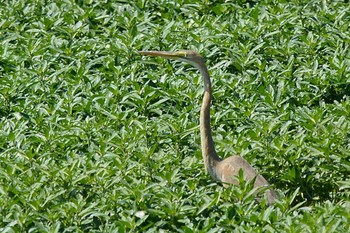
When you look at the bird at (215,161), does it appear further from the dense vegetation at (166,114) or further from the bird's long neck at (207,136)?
the dense vegetation at (166,114)

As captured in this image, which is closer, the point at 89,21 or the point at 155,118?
the point at 155,118

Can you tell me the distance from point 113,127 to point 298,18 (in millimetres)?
2705

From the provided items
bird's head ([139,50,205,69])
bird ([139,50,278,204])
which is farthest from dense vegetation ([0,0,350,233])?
bird's head ([139,50,205,69])

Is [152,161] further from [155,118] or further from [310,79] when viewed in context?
[310,79]

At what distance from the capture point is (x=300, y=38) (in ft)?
33.3

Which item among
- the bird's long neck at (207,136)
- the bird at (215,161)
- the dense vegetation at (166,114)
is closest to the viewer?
the dense vegetation at (166,114)

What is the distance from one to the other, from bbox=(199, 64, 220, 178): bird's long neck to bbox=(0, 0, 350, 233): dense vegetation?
0.13 meters

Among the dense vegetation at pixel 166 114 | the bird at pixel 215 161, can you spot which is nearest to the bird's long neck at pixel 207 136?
the bird at pixel 215 161

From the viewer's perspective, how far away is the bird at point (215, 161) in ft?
25.4

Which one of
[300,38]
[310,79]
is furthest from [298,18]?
[310,79]

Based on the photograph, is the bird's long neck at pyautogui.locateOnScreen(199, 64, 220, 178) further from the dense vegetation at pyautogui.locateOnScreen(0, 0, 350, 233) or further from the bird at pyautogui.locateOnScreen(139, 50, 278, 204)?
the dense vegetation at pyautogui.locateOnScreen(0, 0, 350, 233)

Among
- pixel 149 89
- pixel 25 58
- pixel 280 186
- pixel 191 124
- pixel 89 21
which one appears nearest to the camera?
pixel 280 186

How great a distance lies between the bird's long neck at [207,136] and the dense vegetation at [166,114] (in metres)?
0.13

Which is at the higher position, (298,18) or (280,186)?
(298,18)
